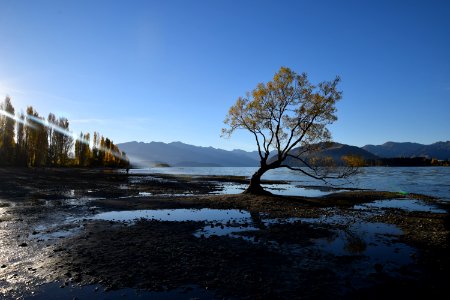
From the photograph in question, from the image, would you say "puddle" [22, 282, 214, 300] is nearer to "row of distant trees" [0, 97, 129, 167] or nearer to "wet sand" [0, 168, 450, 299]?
"wet sand" [0, 168, 450, 299]

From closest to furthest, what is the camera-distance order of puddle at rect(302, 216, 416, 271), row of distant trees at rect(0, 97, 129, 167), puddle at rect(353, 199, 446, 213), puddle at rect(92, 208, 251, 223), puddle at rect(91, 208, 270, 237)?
puddle at rect(302, 216, 416, 271)
puddle at rect(91, 208, 270, 237)
puddle at rect(92, 208, 251, 223)
puddle at rect(353, 199, 446, 213)
row of distant trees at rect(0, 97, 129, 167)

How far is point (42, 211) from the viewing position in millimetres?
26094

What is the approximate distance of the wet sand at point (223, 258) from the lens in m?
10.5

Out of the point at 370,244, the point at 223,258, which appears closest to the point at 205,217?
the point at 223,258

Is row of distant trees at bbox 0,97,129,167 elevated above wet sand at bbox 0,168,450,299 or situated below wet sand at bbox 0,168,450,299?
above

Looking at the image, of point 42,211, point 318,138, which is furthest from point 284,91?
point 42,211

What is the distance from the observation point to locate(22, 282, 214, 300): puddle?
976 cm

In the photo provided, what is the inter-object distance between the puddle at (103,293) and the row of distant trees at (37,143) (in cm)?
10258

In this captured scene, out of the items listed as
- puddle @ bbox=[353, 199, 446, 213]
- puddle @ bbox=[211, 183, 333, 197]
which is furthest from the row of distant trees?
puddle @ bbox=[353, 199, 446, 213]

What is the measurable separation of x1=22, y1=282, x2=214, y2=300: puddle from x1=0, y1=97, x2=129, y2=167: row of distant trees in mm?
102576

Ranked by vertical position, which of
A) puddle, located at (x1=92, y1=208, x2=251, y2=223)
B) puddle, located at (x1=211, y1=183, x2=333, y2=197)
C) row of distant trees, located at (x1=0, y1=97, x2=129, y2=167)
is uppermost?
row of distant trees, located at (x1=0, y1=97, x2=129, y2=167)

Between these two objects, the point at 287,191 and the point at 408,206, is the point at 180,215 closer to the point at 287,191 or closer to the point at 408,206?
the point at 408,206

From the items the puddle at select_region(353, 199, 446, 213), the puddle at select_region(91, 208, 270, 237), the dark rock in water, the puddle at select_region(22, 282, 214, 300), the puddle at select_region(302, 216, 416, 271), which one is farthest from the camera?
the puddle at select_region(353, 199, 446, 213)

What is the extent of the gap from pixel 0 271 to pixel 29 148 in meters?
105
